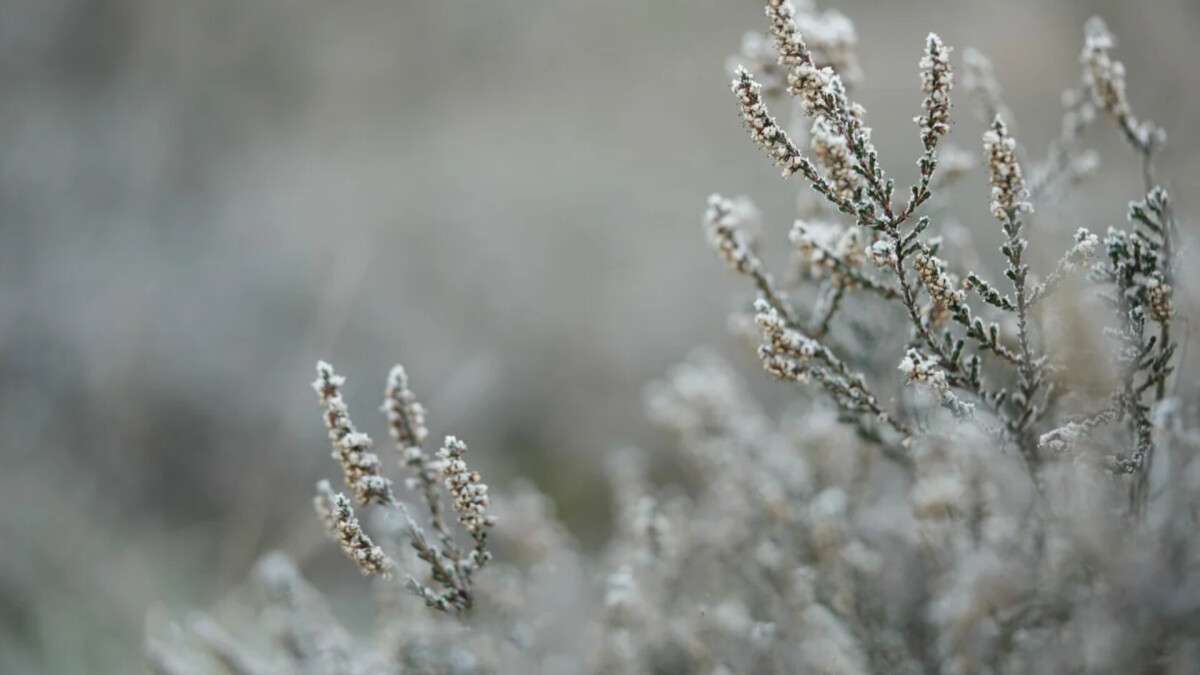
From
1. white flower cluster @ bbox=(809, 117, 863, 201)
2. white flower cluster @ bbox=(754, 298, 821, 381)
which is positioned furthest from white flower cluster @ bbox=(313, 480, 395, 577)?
white flower cluster @ bbox=(809, 117, 863, 201)

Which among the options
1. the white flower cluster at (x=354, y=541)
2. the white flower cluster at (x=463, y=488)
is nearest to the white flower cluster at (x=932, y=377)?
the white flower cluster at (x=463, y=488)

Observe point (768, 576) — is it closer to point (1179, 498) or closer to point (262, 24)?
point (1179, 498)

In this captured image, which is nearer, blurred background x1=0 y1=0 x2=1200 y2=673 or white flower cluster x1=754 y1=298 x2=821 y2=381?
white flower cluster x1=754 y1=298 x2=821 y2=381

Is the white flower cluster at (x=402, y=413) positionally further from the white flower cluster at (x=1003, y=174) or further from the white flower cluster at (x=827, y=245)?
the white flower cluster at (x=1003, y=174)

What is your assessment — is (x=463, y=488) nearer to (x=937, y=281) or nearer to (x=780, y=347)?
(x=780, y=347)

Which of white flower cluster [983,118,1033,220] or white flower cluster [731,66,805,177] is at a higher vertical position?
white flower cluster [983,118,1033,220]

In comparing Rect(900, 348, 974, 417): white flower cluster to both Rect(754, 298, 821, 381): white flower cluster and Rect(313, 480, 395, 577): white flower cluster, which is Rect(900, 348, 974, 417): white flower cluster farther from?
Rect(313, 480, 395, 577): white flower cluster

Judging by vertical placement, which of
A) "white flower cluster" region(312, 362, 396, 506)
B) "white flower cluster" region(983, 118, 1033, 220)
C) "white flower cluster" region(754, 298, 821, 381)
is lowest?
"white flower cluster" region(312, 362, 396, 506)
